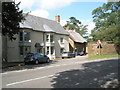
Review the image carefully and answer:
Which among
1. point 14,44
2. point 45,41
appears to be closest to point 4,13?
point 14,44

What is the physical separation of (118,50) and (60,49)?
13693 millimetres

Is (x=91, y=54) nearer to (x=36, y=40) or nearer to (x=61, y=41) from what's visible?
(x=61, y=41)

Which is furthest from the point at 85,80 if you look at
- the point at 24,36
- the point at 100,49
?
the point at 100,49

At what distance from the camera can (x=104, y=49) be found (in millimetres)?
34812

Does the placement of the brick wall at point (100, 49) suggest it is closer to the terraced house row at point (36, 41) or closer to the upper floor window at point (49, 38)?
the terraced house row at point (36, 41)

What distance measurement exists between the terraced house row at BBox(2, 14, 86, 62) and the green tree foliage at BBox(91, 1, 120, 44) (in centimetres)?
995

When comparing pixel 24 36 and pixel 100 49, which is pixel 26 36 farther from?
pixel 100 49

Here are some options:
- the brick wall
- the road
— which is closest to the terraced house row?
the brick wall

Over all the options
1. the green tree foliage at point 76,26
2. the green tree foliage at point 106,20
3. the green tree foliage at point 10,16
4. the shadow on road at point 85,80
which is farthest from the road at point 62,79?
the green tree foliage at point 76,26

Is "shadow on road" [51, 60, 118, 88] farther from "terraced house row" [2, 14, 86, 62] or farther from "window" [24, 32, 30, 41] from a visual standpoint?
"window" [24, 32, 30, 41]

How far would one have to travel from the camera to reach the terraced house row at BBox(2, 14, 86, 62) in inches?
1027

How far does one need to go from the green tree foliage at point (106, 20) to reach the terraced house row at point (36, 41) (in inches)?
392

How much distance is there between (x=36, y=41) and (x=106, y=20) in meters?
28.3

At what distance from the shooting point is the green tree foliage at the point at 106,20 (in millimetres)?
38950
